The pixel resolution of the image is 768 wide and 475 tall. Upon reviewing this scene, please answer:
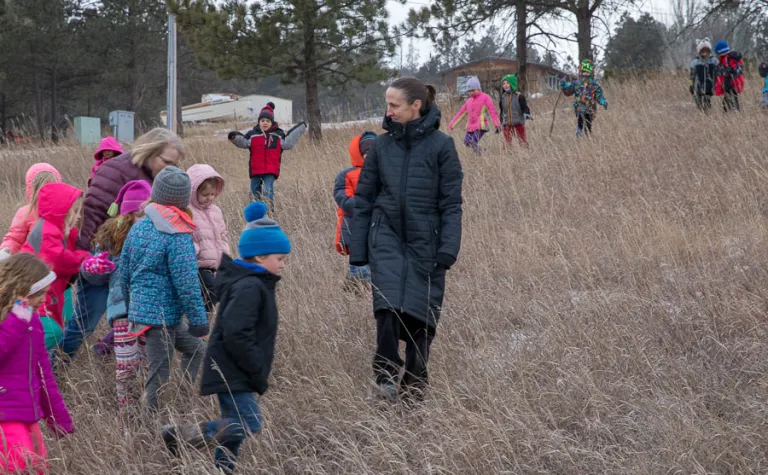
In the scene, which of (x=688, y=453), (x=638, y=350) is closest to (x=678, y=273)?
(x=638, y=350)

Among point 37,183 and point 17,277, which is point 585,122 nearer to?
point 37,183

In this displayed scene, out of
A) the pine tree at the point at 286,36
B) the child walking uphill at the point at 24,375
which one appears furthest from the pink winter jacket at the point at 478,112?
the child walking uphill at the point at 24,375

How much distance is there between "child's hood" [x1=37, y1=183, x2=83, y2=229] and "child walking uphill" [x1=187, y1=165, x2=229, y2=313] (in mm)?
730

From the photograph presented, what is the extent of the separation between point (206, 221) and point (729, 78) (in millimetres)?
9788

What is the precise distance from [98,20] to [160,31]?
2.17 meters

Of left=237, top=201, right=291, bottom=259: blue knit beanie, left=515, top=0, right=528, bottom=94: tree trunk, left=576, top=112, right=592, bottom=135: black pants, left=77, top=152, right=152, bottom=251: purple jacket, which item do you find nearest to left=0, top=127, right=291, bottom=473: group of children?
left=237, top=201, right=291, bottom=259: blue knit beanie

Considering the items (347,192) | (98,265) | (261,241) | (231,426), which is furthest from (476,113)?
(231,426)

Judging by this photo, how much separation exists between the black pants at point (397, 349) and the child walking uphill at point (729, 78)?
9.60m

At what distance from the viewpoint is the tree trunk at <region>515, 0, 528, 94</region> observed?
16969 millimetres

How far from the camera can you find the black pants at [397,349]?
3.83 metres

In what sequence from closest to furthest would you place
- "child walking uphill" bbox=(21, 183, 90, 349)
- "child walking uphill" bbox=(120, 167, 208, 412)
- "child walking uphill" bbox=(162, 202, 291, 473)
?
"child walking uphill" bbox=(162, 202, 291, 473)
"child walking uphill" bbox=(120, 167, 208, 412)
"child walking uphill" bbox=(21, 183, 90, 349)

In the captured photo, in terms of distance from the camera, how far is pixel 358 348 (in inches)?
182

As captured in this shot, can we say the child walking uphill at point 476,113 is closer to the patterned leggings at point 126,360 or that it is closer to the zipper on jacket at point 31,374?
the patterned leggings at point 126,360

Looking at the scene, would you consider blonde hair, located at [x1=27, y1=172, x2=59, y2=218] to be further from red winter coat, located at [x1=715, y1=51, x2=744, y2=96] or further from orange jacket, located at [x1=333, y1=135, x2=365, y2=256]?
red winter coat, located at [x1=715, y1=51, x2=744, y2=96]
